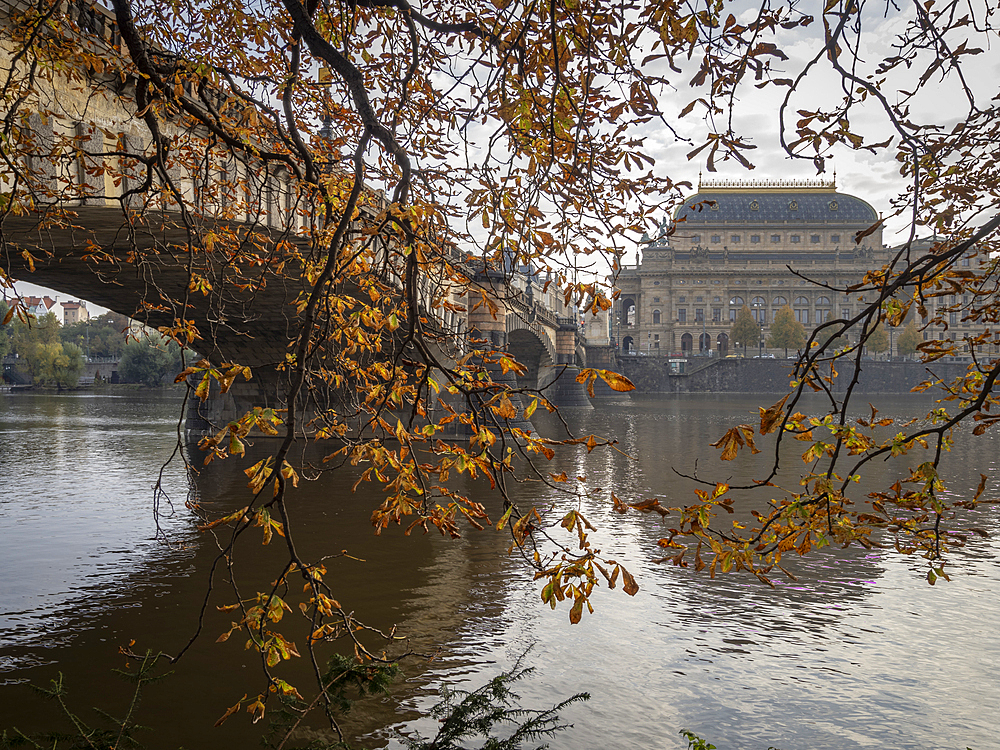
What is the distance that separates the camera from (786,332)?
8694cm

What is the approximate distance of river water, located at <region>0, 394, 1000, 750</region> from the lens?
690 cm

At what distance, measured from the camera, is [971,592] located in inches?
420

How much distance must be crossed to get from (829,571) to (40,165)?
40.8 ft

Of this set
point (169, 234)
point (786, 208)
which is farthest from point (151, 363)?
point (786, 208)

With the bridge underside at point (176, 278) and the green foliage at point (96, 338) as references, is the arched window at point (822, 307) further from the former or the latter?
the green foliage at point (96, 338)

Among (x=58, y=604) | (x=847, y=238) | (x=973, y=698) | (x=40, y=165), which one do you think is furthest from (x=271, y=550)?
(x=847, y=238)

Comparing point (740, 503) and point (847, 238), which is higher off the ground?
point (847, 238)

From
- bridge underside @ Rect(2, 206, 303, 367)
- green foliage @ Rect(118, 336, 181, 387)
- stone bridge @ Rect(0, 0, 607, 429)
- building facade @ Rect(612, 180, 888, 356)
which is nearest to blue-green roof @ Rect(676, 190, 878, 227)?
building facade @ Rect(612, 180, 888, 356)

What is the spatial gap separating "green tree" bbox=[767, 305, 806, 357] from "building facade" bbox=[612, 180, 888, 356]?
730cm

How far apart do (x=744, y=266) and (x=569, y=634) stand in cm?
9765

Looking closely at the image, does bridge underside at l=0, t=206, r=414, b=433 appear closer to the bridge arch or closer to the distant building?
the bridge arch

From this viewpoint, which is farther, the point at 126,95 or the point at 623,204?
the point at 126,95

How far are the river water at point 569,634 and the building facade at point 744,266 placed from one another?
86.1 metres

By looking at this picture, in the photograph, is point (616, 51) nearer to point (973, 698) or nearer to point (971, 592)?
point (973, 698)
